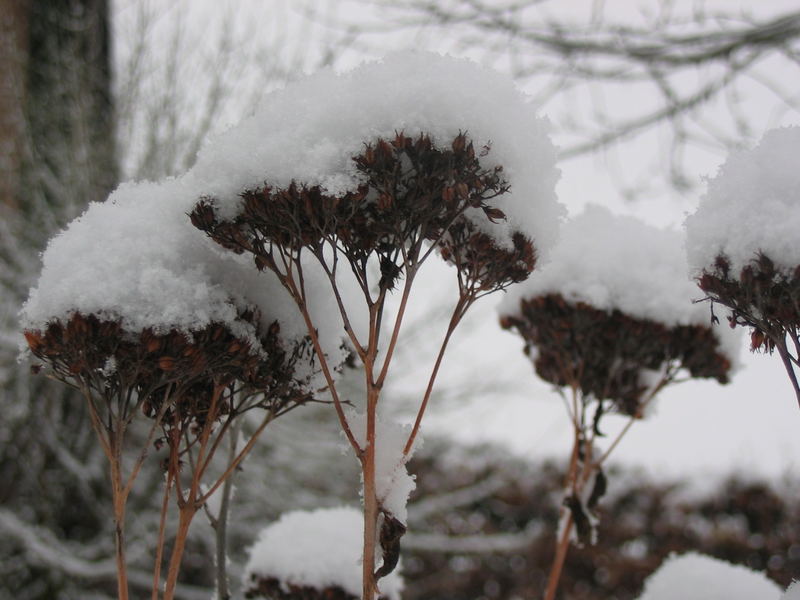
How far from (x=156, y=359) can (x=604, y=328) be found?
140cm

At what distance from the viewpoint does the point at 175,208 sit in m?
1.38

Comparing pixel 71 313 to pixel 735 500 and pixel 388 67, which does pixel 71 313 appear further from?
pixel 735 500

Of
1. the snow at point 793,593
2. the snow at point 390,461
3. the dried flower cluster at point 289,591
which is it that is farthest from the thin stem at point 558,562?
the snow at point 390,461

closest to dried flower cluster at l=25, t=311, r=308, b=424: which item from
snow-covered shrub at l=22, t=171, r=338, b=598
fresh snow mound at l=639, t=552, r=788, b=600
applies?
snow-covered shrub at l=22, t=171, r=338, b=598

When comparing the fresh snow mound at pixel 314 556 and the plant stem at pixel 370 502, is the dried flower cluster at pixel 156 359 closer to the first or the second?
the plant stem at pixel 370 502

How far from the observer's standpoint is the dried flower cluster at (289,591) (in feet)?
6.35

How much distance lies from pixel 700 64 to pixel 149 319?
3598mm

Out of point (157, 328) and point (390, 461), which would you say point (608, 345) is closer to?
point (390, 461)

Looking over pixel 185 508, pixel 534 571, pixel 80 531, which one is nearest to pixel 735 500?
pixel 534 571

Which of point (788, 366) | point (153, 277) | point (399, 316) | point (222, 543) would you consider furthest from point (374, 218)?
point (222, 543)

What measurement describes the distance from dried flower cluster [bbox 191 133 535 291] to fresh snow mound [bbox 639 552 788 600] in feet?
5.09

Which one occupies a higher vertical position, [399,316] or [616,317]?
[616,317]

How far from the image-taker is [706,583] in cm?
Result: 207

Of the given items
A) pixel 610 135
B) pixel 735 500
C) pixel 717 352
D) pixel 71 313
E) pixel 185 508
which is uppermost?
pixel 610 135
